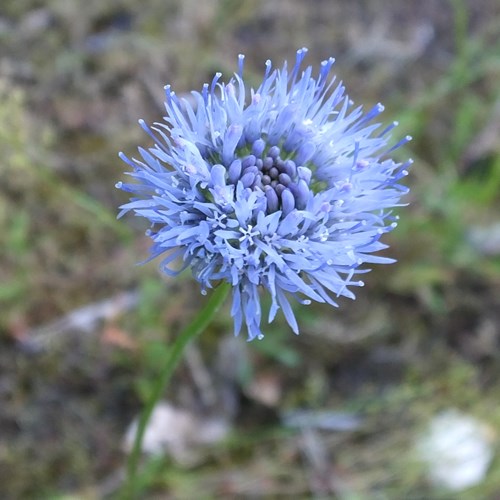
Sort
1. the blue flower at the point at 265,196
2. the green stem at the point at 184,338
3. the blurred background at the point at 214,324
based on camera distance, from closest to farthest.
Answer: the blue flower at the point at 265,196 → the green stem at the point at 184,338 → the blurred background at the point at 214,324

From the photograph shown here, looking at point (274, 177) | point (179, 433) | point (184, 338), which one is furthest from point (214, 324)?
point (274, 177)

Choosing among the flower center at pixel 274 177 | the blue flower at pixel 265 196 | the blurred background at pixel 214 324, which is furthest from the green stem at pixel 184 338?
the blurred background at pixel 214 324

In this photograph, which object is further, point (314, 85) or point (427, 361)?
point (427, 361)

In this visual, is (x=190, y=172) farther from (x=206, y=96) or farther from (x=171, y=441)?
(x=171, y=441)

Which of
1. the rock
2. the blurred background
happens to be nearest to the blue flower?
the blurred background

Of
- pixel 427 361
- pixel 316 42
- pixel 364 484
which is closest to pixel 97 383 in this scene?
pixel 364 484

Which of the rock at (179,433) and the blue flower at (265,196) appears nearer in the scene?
the blue flower at (265,196)

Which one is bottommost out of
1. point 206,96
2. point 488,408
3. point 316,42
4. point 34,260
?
point 488,408

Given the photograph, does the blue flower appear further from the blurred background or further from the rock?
the rock

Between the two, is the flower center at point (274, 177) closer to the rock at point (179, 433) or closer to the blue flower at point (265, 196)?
the blue flower at point (265, 196)
